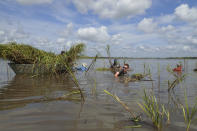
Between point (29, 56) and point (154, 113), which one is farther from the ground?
point (29, 56)

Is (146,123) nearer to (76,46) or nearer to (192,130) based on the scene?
(192,130)

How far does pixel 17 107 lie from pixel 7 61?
677cm

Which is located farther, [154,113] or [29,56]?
[29,56]

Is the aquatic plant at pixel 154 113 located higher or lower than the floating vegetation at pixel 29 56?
lower

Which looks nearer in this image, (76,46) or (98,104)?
(98,104)

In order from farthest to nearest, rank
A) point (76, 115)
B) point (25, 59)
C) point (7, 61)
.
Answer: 1. point (7, 61)
2. point (25, 59)
3. point (76, 115)

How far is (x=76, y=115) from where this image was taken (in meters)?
2.55

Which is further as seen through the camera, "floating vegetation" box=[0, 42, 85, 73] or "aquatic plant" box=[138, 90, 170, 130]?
"floating vegetation" box=[0, 42, 85, 73]

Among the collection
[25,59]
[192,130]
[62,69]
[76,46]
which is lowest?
[192,130]

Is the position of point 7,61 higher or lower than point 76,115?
higher

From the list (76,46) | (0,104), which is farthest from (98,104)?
(76,46)

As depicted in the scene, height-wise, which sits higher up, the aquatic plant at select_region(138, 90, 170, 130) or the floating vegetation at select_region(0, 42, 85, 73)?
the floating vegetation at select_region(0, 42, 85, 73)

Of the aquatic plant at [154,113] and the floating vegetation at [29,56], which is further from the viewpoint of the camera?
the floating vegetation at [29,56]

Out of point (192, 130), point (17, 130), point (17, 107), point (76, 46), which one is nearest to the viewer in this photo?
point (17, 130)
